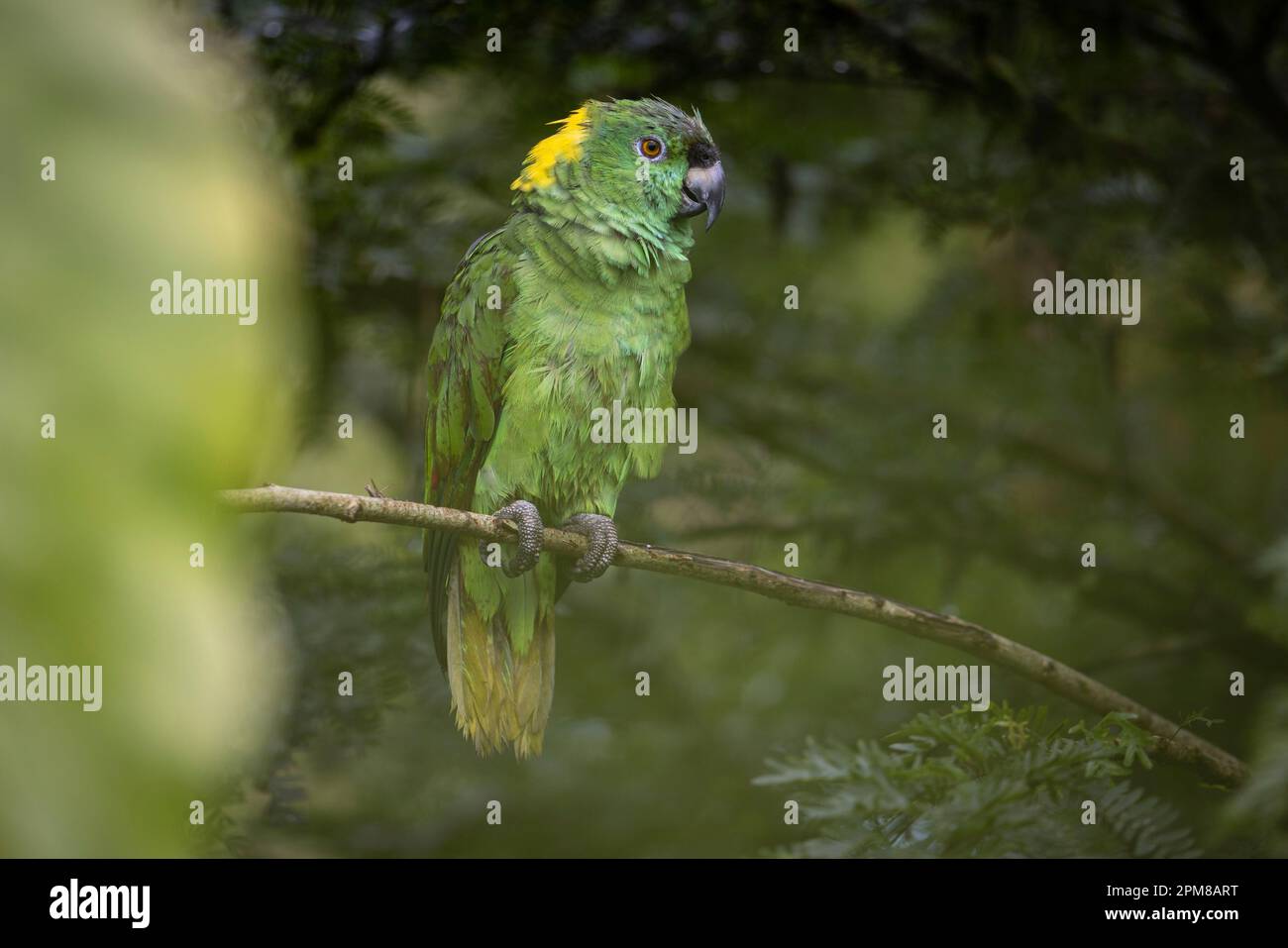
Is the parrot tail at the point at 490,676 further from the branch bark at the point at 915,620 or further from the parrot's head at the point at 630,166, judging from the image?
the parrot's head at the point at 630,166

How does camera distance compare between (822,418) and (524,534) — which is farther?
(822,418)

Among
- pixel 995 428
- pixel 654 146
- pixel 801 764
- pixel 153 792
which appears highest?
pixel 654 146

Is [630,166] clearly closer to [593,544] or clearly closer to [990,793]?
[593,544]

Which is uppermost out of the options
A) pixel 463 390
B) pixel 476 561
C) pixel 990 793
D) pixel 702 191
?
pixel 702 191

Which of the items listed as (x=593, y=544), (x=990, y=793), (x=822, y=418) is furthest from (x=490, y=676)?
(x=822, y=418)

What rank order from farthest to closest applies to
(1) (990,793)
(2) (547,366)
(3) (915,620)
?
(2) (547,366)
(3) (915,620)
(1) (990,793)

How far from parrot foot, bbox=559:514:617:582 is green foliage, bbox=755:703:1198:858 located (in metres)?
0.42

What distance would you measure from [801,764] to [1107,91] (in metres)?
1.33

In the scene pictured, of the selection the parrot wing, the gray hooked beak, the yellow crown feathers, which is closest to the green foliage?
the parrot wing

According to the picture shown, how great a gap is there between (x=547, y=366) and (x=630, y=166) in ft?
1.19

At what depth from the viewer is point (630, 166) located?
1738 millimetres

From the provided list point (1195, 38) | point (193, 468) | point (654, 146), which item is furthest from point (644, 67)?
point (193, 468)
